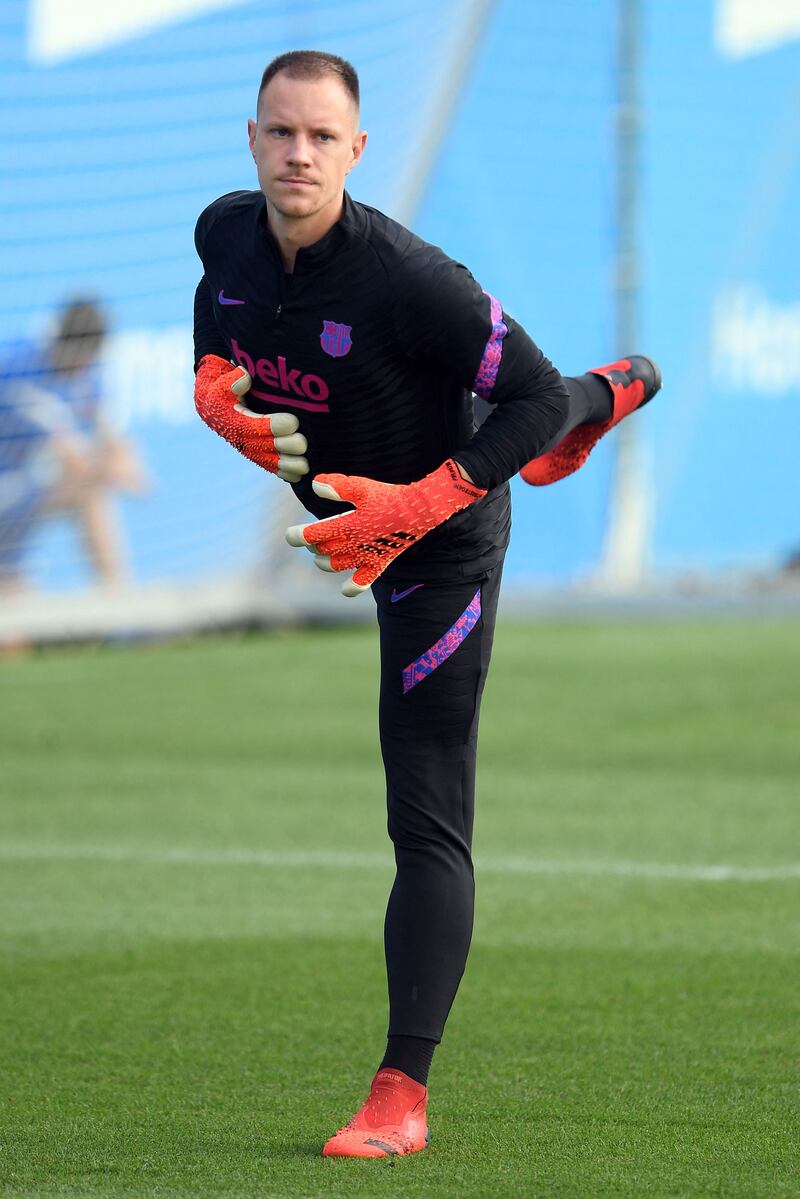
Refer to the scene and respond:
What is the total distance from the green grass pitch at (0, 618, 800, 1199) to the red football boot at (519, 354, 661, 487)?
1227mm

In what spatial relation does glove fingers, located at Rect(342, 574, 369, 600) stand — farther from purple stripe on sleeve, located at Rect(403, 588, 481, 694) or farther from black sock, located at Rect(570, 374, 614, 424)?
black sock, located at Rect(570, 374, 614, 424)

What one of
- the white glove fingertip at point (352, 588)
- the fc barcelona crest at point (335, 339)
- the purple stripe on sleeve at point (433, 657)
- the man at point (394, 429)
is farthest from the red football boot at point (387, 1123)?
the fc barcelona crest at point (335, 339)

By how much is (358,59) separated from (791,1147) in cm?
1273

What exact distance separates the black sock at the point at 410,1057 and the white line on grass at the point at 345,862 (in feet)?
8.84

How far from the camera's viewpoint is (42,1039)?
14.0 feet

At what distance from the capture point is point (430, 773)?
355 centimetres

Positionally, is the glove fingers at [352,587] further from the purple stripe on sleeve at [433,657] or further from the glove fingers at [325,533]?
the purple stripe on sleeve at [433,657]

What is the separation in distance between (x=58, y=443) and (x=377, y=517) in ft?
35.2

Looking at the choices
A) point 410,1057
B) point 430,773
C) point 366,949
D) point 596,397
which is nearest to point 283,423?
point 430,773

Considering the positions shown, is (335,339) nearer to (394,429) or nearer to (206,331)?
(394,429)

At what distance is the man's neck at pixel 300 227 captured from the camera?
3.26 metres

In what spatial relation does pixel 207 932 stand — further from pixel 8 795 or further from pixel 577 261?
pixel 577 261

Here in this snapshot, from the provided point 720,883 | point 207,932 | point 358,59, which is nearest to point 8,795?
point 207,932

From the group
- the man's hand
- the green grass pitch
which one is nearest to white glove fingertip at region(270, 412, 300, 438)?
the man's hand
